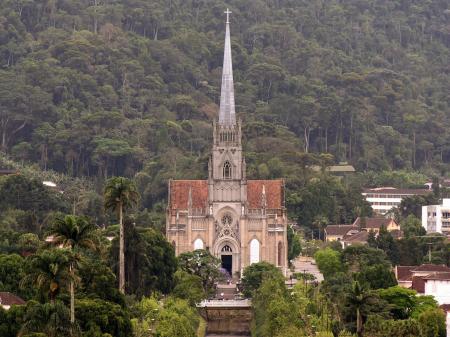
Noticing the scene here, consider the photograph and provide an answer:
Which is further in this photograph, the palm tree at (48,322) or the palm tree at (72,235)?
the palm tree at (72,235)

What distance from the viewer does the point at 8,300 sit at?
90.3 meters

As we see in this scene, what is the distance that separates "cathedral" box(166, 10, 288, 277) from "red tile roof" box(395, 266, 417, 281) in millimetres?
17379

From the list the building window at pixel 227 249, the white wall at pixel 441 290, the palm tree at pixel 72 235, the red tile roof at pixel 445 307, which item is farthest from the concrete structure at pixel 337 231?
the palm tree at pixel 72 235

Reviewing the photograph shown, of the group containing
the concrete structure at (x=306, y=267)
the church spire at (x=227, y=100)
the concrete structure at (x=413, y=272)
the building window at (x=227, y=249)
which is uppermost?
the church spire at (x=227, y=100)

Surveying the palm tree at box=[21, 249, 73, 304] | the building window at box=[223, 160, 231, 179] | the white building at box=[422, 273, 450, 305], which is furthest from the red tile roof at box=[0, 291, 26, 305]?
the building window at box=[223, 160, 231, 179]

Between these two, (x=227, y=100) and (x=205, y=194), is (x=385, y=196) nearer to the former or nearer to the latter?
(x=227, y=100)

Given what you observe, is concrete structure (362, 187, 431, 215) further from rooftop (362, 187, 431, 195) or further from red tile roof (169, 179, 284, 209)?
red tile roof (169, 179, 284, 209)

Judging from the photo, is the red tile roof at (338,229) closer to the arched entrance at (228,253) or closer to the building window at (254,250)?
the building window at (254,250)

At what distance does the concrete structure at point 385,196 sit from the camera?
19588 cm

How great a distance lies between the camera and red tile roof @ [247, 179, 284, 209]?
138 meters

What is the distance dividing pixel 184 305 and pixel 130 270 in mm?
7883

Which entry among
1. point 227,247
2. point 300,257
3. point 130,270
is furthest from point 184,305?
point 300,257

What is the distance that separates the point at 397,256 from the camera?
135 metres

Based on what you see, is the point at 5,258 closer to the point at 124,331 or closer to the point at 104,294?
the point at 104,294
